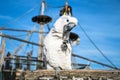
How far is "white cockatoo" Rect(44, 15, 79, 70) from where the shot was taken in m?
9.59

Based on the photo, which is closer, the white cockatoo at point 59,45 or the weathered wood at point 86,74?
the weathered wood at point 86,74

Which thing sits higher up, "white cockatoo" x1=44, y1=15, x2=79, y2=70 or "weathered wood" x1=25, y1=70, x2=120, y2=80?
"white cockatoo" x1=44, y1=15, x2=79, y2=70

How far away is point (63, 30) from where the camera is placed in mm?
9727

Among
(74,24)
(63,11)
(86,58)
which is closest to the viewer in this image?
(74,24)

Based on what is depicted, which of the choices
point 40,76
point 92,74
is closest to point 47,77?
point 40,76

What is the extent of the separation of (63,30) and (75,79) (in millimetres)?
2100

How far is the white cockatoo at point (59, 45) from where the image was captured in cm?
959

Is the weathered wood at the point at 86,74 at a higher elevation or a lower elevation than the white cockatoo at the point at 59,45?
lower

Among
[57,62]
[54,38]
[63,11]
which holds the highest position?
[63,11]

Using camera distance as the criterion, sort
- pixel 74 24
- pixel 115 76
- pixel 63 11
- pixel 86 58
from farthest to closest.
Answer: pixel 86 58
pixel 63 11
pixel 74 24
pixel 115 76

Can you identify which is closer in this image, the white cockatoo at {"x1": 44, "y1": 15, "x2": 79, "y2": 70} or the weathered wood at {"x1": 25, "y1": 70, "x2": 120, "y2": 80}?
the weathered wood at {"x1": 25, "y1": 70, "x2": 120, "y2": 80}

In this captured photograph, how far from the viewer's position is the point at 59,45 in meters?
9.71

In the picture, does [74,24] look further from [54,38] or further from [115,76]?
[115,76]

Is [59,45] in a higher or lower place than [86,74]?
higher
